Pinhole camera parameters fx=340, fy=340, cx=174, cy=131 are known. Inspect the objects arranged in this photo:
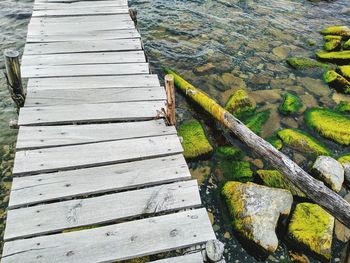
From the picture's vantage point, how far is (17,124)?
5.43m

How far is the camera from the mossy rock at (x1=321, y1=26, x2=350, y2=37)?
11562mm

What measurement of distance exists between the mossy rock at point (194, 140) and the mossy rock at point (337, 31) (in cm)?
722

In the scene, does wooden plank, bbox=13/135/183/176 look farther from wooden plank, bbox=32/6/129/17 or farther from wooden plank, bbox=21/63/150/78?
wooden plank, bbox=32/6/129/17

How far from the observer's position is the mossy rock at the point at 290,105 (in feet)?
27.5

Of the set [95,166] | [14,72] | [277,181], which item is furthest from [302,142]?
[14,72]

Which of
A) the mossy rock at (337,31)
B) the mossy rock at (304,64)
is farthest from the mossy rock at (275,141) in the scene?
the mossy rock at (337,31)

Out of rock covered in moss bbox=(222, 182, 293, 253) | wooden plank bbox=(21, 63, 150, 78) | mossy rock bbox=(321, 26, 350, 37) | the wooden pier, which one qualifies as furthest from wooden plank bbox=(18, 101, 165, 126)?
mossy rock bbox=(321, 26, 350, 37)

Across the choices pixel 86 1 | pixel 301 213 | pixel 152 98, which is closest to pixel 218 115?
pixel 152 98

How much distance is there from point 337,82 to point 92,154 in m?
7.26

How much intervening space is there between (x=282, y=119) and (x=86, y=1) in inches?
245

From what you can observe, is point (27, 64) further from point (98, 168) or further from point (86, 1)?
point (86, 1)

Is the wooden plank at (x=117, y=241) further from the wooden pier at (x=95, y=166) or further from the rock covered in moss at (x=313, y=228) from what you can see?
the rock covered in moss at (x=313, y=228)

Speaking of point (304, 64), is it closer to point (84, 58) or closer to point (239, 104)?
point (239, 104)

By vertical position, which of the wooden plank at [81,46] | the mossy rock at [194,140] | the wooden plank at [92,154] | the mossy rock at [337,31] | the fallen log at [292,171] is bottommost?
the mossy rock at [194,140]
